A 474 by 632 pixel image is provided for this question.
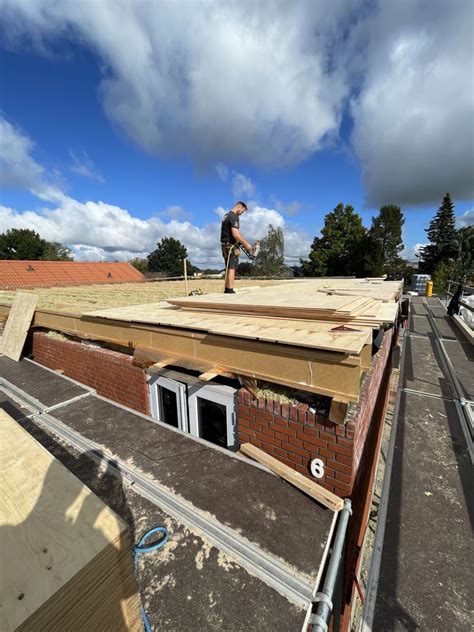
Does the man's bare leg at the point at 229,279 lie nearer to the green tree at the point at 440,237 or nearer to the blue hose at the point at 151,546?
the blue hose at the point at 151,546

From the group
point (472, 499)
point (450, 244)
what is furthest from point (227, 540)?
point (450, 244)

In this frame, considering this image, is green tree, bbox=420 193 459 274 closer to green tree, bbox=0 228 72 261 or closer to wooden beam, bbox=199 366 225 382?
wooden beam, bbox=199 366 225 382

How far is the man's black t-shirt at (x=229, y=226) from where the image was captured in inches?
197

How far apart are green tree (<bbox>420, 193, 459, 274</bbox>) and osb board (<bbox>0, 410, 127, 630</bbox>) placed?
2087 inches

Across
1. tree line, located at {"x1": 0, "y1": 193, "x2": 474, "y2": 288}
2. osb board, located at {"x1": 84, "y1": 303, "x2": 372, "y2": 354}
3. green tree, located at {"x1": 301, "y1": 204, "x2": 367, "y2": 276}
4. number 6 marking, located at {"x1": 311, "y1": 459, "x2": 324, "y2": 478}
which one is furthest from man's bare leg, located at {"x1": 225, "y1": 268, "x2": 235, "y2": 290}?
green tree, located at {"x1": 301, "y1": 204, "x2": 367, "y2": 276}

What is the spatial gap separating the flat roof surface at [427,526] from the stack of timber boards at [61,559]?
3107 millimetres

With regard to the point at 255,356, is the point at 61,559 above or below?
below

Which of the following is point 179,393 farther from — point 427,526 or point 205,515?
point 427,526

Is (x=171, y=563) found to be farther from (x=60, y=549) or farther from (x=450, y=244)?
(x=450, y=244)

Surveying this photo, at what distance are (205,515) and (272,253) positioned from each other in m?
40.6

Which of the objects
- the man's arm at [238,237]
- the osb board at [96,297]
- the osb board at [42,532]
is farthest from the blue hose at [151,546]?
the man's arm at [238,237]

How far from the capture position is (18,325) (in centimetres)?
584

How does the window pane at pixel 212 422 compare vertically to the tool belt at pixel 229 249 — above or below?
below

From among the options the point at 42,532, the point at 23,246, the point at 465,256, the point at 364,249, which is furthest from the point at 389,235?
the point at 23,246
